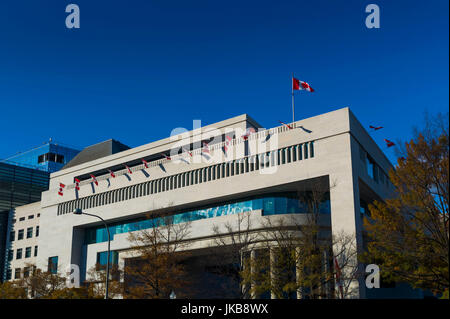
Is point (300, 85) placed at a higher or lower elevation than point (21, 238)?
higher

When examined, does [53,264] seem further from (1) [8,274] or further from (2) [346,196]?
(2) [346,196]

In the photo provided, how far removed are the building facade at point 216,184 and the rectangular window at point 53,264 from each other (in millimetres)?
238

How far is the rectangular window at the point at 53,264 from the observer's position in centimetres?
5970

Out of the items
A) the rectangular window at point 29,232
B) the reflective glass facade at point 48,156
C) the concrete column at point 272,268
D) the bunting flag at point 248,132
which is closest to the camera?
the concrete column at point 272,268

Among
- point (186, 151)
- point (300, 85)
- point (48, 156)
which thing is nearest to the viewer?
point (300, 85)

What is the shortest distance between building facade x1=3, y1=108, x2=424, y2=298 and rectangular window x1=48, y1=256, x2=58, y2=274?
0.78ft

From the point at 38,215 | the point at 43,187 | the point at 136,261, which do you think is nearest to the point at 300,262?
the point at 136,261

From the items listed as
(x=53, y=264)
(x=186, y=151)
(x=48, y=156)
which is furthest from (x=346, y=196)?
(x=48, y=156)

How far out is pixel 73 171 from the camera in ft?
217

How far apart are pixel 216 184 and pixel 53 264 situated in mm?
27152

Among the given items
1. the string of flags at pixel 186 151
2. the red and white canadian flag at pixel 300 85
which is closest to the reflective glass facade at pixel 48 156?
the string of flags at pixel 186 151

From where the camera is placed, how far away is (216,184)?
1859 inches

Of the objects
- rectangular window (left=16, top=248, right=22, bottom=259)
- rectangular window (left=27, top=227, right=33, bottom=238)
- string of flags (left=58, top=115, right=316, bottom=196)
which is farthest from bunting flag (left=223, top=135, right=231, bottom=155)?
rectangular window (left=16, top=248, right=22, bottom=259)

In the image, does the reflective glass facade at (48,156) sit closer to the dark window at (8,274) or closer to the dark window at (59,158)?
the dark window at (59,158)
